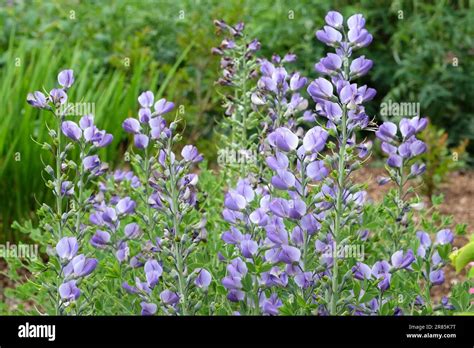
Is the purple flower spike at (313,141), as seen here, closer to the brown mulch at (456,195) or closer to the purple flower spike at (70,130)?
the purple flower spike at (70,130)

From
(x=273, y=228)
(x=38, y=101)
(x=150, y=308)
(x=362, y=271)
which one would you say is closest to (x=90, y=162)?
(x=38, y=101)

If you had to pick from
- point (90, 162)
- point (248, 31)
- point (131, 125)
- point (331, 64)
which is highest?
point (248, 31)

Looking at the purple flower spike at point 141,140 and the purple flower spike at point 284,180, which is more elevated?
the purple flower spike at point 141,140

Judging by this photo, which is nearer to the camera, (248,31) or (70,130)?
(70,130)

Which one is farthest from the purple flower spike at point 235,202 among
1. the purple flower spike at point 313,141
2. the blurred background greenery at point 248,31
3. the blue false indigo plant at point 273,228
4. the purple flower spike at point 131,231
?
the blurred background greenery at point 248,31

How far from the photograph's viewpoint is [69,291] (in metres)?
2.26

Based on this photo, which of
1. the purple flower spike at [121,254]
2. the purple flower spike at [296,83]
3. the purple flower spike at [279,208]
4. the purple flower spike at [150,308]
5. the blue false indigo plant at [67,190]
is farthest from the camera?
the purple flower spike at [296,83]

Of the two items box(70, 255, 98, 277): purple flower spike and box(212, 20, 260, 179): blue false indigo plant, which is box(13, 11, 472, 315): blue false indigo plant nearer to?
box(70, 255, 98, 277): purple flower spike

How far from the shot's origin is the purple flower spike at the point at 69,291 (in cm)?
225

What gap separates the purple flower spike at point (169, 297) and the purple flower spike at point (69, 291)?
21cm

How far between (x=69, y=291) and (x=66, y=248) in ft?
0.35

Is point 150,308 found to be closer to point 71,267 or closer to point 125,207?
point 71,267

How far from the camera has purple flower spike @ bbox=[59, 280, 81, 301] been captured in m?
2.25
